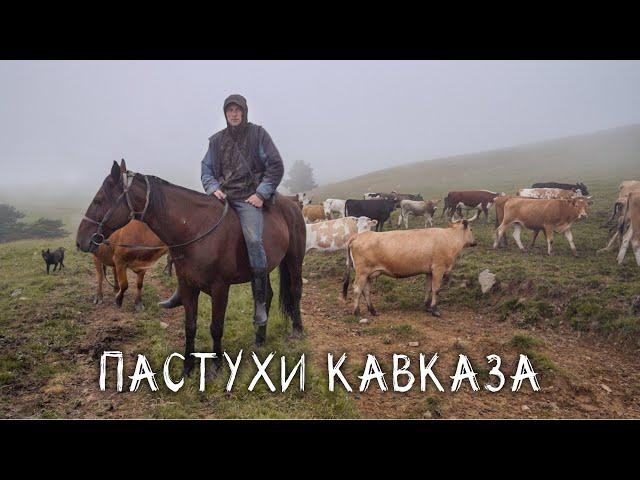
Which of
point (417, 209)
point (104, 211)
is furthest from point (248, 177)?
point (417, 209)

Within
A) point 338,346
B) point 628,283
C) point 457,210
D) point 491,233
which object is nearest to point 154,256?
point 338,346

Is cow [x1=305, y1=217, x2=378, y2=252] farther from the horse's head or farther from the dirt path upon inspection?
the horse's head

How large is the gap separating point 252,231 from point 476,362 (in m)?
3.73

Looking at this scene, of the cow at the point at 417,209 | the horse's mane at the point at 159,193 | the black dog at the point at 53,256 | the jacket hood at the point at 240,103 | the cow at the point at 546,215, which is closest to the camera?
the horse's mane at the point at 159,193

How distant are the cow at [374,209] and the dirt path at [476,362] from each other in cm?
1119

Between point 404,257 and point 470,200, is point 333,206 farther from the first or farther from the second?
point 404,257

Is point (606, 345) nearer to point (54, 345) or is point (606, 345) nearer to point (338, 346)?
point (338, 346)

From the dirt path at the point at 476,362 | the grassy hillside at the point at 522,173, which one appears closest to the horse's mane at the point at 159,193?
the dirt path at the point at 476,362

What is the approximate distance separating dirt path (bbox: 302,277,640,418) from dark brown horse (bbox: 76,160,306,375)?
1759 mm

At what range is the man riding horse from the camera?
511 cm

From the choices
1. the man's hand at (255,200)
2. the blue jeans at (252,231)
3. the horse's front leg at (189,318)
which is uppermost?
the man's hand at (255,200)

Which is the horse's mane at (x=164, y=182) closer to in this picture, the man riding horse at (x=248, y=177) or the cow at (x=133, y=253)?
the man riding horse at (x=248, y=177)

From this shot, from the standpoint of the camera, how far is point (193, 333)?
5105mm

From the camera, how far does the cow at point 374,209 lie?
19234mm
